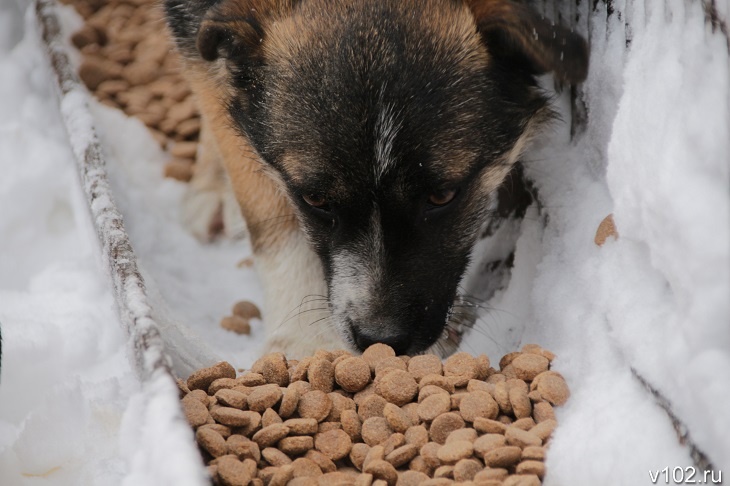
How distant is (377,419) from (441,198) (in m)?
0.76

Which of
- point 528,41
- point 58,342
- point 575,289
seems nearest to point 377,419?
point 575,289

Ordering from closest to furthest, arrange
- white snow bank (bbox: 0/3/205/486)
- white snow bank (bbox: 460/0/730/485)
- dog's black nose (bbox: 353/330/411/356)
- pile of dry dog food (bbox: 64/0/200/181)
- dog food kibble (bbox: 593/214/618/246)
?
1. white snow bank (bbox: 460/0/730/485)
2. white snow bank (bbox: 0/3/205/486)
3. dog food kibble (bbox: 593/214/618/246)
4. dog's black nose (bbox: 353/330/411/356)
5. pile of dry dog food (bbox: 64/0/200/181)

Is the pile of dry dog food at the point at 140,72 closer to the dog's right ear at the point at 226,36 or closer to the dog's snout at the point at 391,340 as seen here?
the dog's right ear at the point at 226,36

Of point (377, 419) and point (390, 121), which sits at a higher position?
point (390, 121)

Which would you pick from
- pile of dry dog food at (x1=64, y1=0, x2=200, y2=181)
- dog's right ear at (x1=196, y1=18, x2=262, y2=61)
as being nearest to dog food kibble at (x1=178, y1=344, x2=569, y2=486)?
dog's right ear at (x1=196, y1=18, x2=262, y2=61)

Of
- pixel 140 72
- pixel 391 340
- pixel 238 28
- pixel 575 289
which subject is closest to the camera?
pixel 575 289

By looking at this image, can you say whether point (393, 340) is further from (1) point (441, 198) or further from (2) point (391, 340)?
(1) point (441, 198)

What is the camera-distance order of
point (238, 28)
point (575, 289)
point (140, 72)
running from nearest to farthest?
1. point (575, 289)
2. point (238, 28)
3. point (140, 72)

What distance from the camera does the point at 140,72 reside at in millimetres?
4453

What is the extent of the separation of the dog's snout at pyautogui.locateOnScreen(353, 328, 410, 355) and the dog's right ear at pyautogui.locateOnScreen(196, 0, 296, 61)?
96 cm

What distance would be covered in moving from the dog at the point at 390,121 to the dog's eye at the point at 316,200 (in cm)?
1

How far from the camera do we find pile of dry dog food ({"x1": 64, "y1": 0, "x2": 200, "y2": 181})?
4.26 m

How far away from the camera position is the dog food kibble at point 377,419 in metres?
1.95

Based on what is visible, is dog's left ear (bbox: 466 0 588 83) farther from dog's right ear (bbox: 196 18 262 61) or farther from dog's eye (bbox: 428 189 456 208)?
dog's right ear (bbox: 196 18 262 61)
